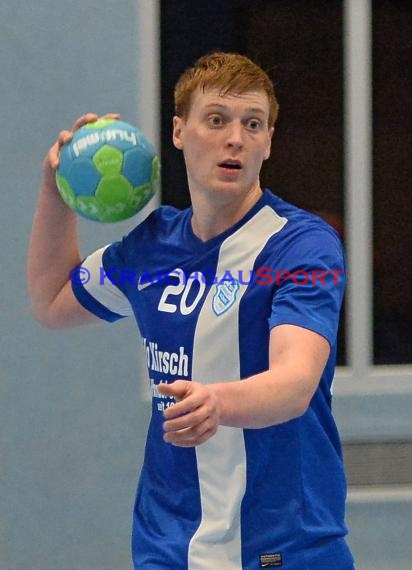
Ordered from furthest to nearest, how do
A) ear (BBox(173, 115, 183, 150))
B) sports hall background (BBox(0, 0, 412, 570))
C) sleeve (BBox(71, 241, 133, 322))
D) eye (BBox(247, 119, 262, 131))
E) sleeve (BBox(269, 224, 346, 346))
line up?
1. sports hall background (BBox(0, 0, 412, 570))
2. sleeve (BBox(71, 241, 133, 322))
3. ear (BBox(173, 115, 183, 150))
4. eye (BBox(247, 119, 262, 131))
5. sleeve (BBox(269, 224, 346, 346))

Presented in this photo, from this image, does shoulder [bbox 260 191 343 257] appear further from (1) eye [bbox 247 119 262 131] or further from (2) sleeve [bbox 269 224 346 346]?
(1) eye [bbox 247 119 262 131]

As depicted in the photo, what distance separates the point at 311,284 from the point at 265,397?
340 mm

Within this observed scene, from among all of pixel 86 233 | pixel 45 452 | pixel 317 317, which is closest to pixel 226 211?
pixel 317 317

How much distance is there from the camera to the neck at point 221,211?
2518 millimetres

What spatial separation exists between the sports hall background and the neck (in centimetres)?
201

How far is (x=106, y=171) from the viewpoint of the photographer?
2.71m

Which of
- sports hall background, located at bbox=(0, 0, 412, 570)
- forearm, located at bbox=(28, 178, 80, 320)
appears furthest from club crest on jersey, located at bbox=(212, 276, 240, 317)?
sports hall background, located at bbox=(0, 0, 412, 570)

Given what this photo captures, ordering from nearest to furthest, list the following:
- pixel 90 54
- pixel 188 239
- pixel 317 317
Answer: pixel 317 317
pixel 188 239
pixel 90 54

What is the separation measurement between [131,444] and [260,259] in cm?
232

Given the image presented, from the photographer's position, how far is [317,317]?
2207 millimetres

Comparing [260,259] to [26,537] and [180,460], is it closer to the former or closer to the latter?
[180,460]

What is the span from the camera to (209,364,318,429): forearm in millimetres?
1942

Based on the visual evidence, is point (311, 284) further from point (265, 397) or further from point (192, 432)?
point (192, 432)

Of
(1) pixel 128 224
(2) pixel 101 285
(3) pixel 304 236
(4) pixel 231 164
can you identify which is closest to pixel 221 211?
(4) pixel 231 164
